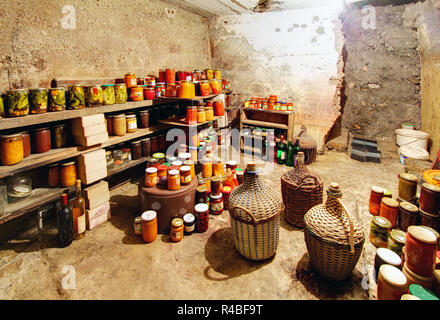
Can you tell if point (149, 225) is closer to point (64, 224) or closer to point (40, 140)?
point (64, 224)

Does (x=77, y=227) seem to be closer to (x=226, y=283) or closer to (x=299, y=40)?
(x=226, y=283)

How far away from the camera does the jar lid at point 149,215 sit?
2209mm

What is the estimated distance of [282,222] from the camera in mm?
2594

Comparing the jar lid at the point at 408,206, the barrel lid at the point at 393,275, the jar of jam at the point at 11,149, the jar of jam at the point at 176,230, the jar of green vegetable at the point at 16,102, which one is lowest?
the jar of jam at the point at 176,230

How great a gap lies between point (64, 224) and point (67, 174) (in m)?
0.46

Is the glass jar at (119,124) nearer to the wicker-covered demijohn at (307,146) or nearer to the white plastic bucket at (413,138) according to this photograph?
the wicker-covered demijohn at (307,146)

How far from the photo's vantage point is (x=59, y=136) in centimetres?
234

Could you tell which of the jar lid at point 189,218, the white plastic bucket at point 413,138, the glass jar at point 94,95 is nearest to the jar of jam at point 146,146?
the glass jar at point 94,95

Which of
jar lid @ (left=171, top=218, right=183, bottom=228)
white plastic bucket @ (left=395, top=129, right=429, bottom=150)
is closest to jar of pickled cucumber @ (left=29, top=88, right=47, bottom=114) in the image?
jar lid @ (left=171, top=218, right=183, bottom=228)

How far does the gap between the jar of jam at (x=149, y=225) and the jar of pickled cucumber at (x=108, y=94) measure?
3.92ft

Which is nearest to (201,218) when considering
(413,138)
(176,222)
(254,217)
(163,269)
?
(176,222)
